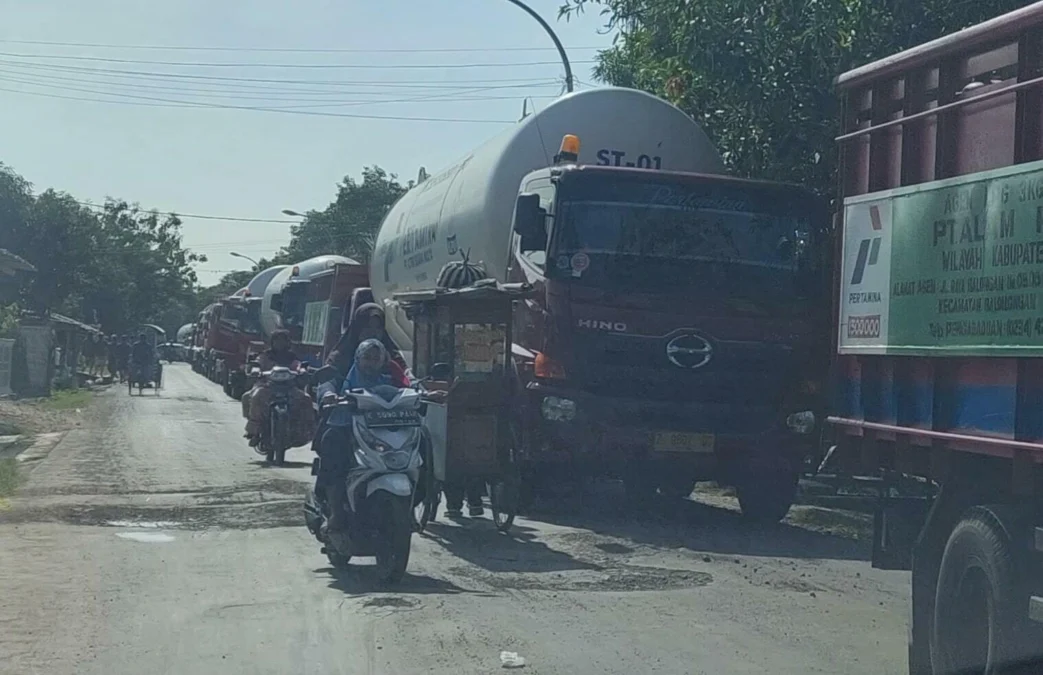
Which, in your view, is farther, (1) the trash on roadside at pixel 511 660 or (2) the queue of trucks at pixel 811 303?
(1) the trash on roadside at pixel 511 660

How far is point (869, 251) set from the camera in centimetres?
683

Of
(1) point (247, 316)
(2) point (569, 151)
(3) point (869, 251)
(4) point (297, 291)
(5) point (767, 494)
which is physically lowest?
(5) point (767, 494)

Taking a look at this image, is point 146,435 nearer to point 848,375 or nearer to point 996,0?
point 996,0

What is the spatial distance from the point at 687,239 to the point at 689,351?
1.01 m

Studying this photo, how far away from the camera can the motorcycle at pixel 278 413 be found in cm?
1856

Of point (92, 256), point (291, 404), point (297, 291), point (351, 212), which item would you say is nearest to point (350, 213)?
point (351, 212)

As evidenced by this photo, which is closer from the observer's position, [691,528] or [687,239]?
[687,239]

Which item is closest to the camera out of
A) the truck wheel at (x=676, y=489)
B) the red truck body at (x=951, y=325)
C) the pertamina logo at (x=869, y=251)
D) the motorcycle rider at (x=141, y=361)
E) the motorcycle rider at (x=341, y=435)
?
the red truck body at (x=951, y=325)

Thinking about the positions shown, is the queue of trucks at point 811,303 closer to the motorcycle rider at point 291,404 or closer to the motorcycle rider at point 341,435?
the motorcycle rider at point 291,404

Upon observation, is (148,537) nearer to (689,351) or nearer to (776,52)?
(689,351)

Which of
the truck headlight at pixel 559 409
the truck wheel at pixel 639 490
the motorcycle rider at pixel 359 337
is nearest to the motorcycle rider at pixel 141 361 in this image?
the truck wheel at pixel 639 490

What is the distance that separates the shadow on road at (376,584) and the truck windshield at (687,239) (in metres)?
3.58

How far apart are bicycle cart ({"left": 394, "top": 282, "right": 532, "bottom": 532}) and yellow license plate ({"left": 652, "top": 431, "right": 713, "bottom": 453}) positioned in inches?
49.2

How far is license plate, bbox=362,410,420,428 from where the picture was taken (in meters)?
9.72
